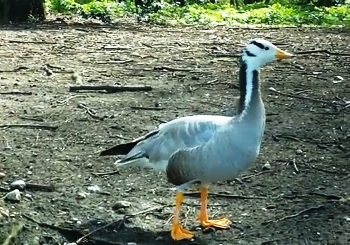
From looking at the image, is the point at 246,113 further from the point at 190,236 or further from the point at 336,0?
the point at 336,0

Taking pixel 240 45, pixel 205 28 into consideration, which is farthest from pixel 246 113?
pixel 205 28

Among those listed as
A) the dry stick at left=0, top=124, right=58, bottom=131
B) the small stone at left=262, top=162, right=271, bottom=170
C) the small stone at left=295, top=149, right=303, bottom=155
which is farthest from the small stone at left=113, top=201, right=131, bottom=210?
the dry stick at left=0, top=124, right=58, bottom=131

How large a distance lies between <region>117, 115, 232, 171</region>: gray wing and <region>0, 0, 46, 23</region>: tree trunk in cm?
1274

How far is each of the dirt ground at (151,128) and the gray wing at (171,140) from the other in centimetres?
42

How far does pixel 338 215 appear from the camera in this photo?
18.1 feet

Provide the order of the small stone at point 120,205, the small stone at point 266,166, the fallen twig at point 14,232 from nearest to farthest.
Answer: the fallen twig at point 14,232 < the small stone at point 120,205 < the small stone at point 266,166

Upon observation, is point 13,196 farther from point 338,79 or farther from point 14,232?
point 338,79

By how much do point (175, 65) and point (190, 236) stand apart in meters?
6.50

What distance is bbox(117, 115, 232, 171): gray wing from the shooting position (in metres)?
5.14

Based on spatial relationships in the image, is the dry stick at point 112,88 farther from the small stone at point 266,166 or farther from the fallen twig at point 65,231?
the fallen twig at point 65,231

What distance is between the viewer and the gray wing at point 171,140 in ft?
16.9

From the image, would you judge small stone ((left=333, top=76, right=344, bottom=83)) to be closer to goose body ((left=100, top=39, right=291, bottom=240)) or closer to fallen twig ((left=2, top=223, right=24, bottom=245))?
goose body ((left=100, top=39, right=291, bottom=240))

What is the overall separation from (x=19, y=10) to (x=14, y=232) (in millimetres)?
13277

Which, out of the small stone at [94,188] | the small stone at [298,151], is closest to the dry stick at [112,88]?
the small stone at [298,151]
